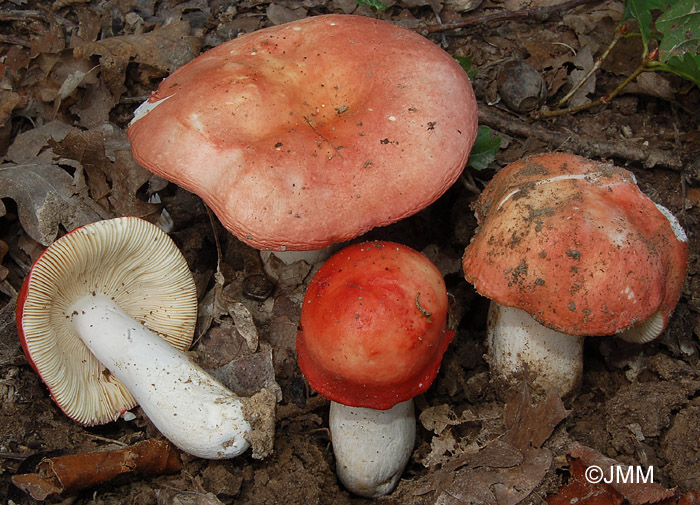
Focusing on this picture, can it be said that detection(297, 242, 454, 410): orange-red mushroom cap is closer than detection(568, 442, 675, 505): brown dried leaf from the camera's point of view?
Yes

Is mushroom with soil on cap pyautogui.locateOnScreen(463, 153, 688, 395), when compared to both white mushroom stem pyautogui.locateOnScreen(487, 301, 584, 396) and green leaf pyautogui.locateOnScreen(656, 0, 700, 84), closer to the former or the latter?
white mushroom stem pyautogui.locateOnScreen(487, 301, 584, 396)

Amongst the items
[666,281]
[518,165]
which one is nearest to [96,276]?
[518,165]

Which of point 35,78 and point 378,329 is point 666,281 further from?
point 35,78

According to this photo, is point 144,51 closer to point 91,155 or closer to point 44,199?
point 91,155

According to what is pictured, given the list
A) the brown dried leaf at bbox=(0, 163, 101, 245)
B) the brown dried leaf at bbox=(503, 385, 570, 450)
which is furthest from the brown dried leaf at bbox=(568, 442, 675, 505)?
the brown dried leaf at bbox=(0, 163, 101, 245)

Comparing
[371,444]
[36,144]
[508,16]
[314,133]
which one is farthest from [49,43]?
[371,444]

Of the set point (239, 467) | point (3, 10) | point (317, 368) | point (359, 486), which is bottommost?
point (359, 486)

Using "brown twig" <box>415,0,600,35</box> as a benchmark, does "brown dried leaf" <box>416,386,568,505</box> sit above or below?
below
